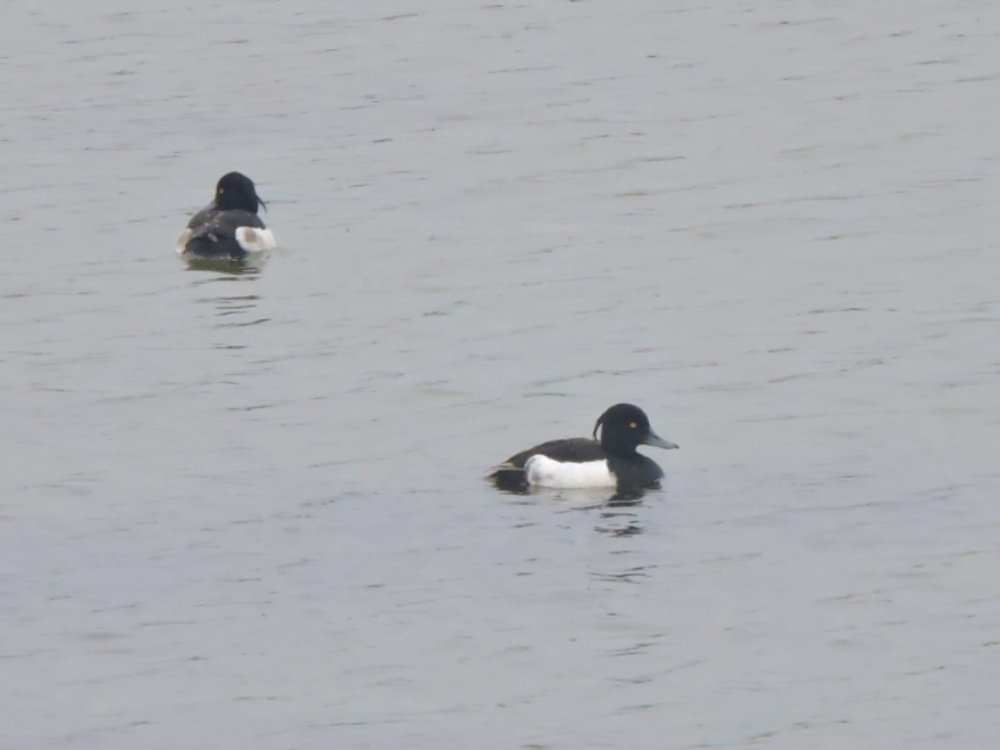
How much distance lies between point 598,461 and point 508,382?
2.42m

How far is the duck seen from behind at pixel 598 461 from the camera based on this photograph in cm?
1499

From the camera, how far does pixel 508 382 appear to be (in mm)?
17656

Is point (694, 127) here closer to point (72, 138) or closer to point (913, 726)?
point (72, 138)

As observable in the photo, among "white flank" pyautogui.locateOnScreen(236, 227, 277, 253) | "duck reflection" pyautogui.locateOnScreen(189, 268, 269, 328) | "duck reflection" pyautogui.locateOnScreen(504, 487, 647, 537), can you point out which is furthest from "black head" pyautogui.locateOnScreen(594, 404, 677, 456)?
"white flank" pyautogui.locateOnScreen(236, 227, 277, 253)

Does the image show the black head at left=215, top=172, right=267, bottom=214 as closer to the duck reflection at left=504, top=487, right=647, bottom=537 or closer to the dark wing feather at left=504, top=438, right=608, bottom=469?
the dark wing feather at left=504, top=438, right=608, bottom=469

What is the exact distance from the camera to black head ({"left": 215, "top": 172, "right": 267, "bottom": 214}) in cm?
2353

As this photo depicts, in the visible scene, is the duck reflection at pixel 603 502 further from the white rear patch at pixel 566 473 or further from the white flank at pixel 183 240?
the white flank at pixel 183 240

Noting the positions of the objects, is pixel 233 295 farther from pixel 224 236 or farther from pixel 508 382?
pixel 508 382

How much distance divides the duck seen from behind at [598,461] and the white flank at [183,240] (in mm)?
8326

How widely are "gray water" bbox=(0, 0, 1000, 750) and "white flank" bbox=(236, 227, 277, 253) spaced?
28.4 inches

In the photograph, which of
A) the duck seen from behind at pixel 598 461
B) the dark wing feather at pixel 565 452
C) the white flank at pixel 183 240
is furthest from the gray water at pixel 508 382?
the white flank at pixel 183 240

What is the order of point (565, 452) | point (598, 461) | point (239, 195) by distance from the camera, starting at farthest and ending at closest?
point (239, 195)
point (598, 461)
point (565, 452)

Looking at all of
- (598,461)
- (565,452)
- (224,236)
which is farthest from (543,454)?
(224,236)

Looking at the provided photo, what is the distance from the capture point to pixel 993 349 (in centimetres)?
1791
